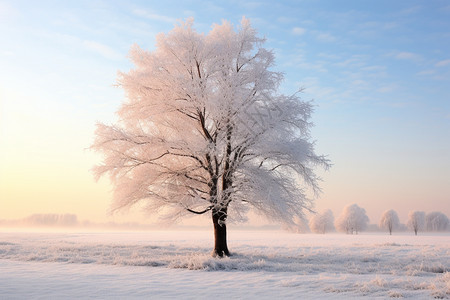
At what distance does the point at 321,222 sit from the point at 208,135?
3052 inches

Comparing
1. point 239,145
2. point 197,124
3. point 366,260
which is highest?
point 197,124

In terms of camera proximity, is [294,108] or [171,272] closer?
[171,272]

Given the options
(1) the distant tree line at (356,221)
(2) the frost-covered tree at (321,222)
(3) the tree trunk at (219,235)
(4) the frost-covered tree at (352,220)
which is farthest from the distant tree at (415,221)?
(3) the tree trunk at (219,235)

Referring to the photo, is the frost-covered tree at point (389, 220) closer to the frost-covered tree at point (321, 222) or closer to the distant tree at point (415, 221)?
the distant tree at point (415, 221)

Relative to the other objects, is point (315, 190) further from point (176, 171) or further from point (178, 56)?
point (178, 56)

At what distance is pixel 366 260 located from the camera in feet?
69.6

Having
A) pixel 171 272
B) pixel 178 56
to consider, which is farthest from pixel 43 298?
pixel 178 56

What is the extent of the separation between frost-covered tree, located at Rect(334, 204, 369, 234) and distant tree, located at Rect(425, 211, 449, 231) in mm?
21662

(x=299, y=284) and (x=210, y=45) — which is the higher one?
(x=210, y=45)

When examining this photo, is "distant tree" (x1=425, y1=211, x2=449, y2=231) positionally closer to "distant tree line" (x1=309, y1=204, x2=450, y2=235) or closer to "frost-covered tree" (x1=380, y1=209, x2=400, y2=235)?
"distant tree line" (x1=309, y1=204, x2=450, y2=235)

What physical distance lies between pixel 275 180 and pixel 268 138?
2429mm

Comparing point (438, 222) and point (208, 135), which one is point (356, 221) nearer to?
point (438, 222)

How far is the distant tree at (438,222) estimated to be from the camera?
321 ft

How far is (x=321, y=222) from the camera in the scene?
90812 mm
